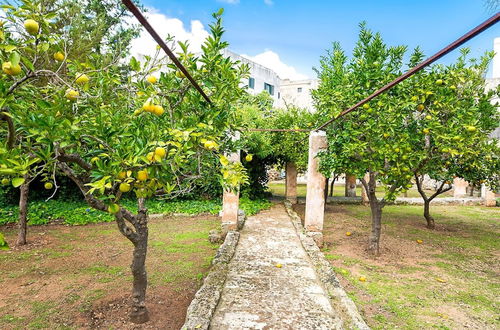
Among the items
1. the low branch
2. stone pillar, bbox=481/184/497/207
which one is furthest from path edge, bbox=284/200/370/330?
stone pillar, bbox=481/184/497/207

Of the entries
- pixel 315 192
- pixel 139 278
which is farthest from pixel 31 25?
pixel 315 192

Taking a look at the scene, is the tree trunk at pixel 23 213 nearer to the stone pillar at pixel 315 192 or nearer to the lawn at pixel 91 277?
the lawn at pixel 91 277

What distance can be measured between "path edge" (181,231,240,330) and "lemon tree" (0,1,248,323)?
0.63m

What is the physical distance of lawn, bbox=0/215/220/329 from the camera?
371 centimetres

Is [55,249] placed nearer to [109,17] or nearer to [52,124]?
[52,124]

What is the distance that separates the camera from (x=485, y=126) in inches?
268

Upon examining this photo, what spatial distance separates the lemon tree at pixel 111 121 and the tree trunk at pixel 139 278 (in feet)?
0.04

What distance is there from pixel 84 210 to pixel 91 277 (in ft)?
18.1

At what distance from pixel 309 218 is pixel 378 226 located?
156 centimetres

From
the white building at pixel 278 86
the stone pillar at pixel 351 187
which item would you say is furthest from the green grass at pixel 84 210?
the white building at pixel 278 86

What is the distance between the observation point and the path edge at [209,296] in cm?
328

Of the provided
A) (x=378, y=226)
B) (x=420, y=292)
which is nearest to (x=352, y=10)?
(x=378, y=226)

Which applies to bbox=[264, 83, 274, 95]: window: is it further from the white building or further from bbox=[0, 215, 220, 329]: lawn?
bbox=[0, 215, 220, 329]: lawn

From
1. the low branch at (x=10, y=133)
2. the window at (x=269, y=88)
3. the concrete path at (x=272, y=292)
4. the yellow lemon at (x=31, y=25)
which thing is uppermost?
the window at (x=269, y=88)
